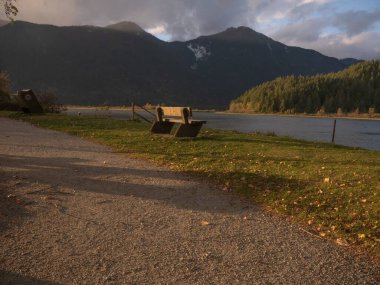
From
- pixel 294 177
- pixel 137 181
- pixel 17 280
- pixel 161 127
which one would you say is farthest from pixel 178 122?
pixel 17 280

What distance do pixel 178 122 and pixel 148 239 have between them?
461 inches

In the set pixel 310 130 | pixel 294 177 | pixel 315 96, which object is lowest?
pixel 310 130

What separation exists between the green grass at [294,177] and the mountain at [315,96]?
Answer: 150m

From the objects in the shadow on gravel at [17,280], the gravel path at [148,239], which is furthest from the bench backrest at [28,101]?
the shadow on gravel at [17,280]

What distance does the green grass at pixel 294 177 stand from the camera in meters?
6.85

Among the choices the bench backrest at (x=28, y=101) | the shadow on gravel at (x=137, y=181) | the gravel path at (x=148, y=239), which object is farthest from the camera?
the bench backrest at (x=28, y=101)

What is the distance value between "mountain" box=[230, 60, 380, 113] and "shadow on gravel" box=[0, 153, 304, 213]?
15508 cm

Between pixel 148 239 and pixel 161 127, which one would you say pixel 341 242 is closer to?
pixel 148 239

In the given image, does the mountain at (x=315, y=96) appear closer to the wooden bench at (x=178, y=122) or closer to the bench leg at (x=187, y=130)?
the wooden bench at (x=178, y=122)

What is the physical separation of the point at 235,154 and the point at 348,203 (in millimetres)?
6065

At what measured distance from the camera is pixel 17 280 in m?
4.47

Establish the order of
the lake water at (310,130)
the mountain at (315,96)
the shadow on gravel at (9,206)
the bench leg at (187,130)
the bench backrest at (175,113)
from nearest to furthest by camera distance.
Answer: the shadow on gravel at (9,206), the bench backrest at (175,113), the bench leg at (187,130), the lake water at (310,130), the mountain at (315,96)

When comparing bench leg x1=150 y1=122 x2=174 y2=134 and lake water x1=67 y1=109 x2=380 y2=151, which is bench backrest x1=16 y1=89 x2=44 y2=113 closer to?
lake water x1=67 y1=109 x2=380 y2=151

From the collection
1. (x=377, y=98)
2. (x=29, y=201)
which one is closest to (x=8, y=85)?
(x=29, y=201)
